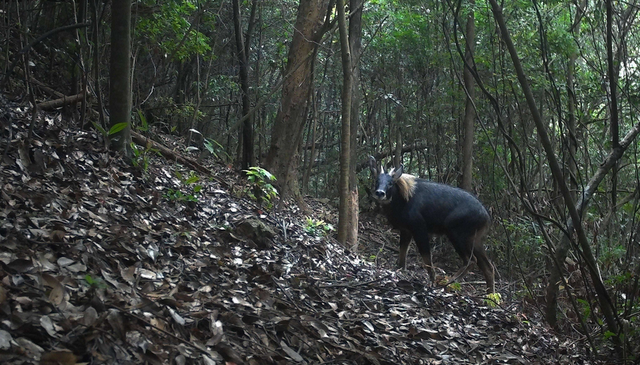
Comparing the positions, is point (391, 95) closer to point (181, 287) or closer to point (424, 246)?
point (424, 246)

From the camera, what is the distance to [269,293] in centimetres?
419

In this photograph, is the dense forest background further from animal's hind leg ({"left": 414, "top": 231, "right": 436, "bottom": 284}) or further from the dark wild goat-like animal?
animal's hind leg ({"left": 414, "top": 231, "right": 436, "bottom": 284})

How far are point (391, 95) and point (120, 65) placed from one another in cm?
755

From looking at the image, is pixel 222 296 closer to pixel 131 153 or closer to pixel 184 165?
pixel 131 153

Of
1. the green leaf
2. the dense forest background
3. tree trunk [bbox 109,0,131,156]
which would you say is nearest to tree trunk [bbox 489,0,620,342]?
the dense forest background

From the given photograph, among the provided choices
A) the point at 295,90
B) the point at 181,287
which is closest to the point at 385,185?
the point at 295,90

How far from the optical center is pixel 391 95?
476 inches

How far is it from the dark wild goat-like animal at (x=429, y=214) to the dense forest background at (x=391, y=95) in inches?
18.0

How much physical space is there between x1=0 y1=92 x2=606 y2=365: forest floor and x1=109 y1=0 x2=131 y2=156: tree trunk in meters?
0.35

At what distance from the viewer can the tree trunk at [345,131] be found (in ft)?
22.6

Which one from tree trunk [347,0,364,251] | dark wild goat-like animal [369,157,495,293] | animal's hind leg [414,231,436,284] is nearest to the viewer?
tree trunk [347,0,364,251]

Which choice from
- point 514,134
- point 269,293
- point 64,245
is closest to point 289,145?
point 514,134

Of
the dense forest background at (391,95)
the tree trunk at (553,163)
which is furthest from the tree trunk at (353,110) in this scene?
the tree trunk at (553,163)

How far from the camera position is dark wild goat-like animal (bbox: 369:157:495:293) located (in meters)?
8.46
